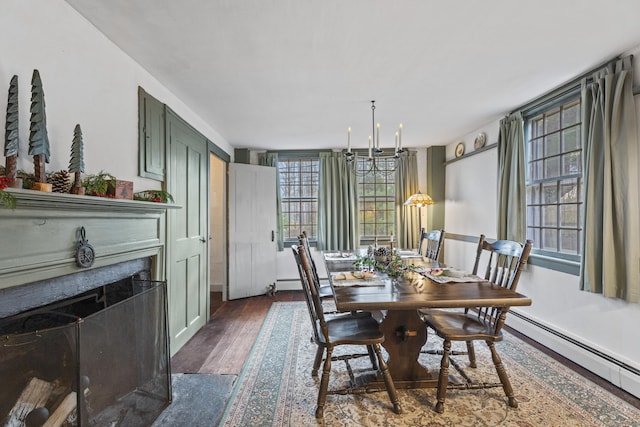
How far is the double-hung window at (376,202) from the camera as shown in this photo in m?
5.20

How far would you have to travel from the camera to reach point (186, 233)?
303 cm

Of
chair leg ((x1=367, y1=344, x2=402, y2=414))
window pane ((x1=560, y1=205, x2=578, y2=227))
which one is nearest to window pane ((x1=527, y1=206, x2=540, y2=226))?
window pane ((x1=560, y1=205, x2=578, y2=227))

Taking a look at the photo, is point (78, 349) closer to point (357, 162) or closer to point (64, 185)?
point (64, 185)

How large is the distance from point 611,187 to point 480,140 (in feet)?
6.48

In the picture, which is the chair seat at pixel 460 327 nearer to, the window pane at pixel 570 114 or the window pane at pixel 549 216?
the window pane at pixel 549 216

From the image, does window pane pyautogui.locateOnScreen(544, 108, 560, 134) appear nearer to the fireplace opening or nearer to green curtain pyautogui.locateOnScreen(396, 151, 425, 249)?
green curtain pyautogui.locateOnScreen(396, 151, 425, 249)

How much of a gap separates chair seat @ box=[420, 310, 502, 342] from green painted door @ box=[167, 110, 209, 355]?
2.16 metres

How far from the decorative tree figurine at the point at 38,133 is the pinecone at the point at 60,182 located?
0.08m

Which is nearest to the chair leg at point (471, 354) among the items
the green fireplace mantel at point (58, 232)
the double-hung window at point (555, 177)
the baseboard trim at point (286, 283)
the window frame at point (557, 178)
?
the window frame at point (557, 178)

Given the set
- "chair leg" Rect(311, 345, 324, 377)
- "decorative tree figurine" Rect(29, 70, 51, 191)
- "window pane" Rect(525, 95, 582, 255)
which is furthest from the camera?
"window pane" Rect(525, 95, 582, 255)

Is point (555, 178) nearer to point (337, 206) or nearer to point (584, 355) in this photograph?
point (584, 355)

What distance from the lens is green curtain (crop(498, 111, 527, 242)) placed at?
3.16 m

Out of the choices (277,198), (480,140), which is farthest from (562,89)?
(277,198)

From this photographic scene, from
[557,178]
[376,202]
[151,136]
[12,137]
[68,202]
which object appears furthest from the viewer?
[376,202]
